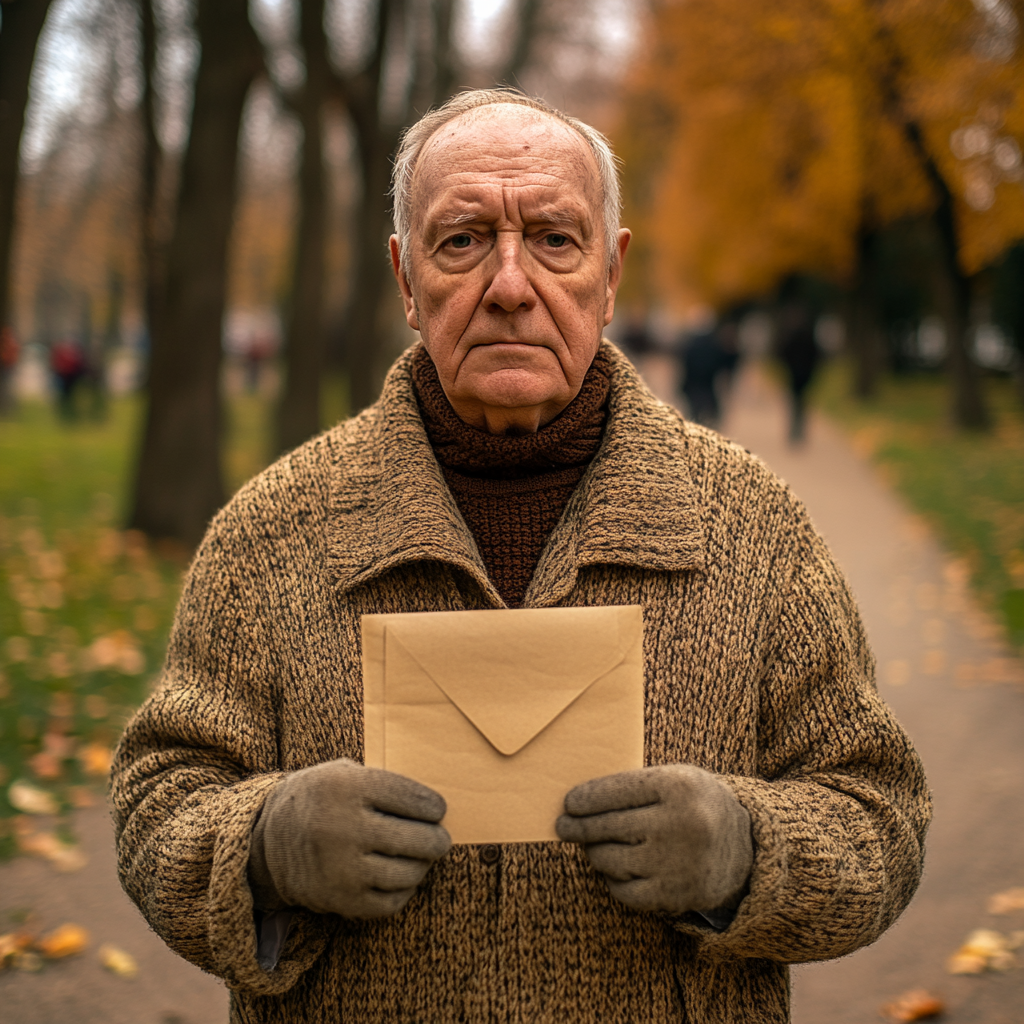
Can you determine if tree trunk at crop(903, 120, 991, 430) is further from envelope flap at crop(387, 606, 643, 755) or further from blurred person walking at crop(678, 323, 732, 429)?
envelope flap at crop(387, 606, 643, 755)

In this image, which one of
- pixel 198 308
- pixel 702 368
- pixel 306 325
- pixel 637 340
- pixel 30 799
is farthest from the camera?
pixel 637 340

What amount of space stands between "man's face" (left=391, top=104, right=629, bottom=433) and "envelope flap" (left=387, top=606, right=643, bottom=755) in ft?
1.53

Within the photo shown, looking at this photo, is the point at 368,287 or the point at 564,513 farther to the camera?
the point at 368,287

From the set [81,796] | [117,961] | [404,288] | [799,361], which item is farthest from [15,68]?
[799,361]

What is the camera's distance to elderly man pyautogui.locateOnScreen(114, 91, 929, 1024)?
1777 mm

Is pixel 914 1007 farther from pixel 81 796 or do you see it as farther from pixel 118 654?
pixel 118 654

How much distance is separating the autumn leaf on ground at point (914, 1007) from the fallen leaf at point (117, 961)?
2.43m

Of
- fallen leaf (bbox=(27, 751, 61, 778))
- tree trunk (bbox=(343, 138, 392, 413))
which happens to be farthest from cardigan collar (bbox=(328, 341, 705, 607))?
tree trunk (bbox=(343, 138, 392, 413))

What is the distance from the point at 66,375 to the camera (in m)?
21.5

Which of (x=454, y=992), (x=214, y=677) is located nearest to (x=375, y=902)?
(x=454, y=992)

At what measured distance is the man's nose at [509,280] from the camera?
6.21 ft

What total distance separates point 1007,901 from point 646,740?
292 cm

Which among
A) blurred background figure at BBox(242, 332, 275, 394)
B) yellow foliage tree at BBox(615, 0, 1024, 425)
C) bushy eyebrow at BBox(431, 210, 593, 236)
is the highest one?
yellow foliage tree at BBox(615, 0, 1024, 425)

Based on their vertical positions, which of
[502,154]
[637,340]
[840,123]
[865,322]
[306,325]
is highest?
[840,123]
